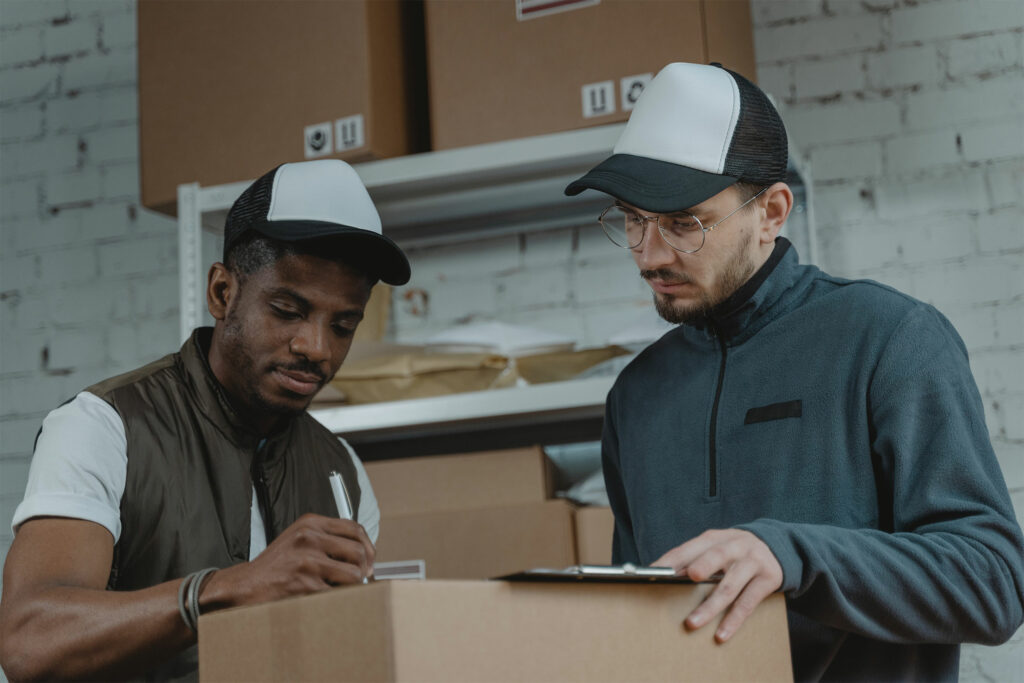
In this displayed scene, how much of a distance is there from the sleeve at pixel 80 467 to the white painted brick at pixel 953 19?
1643mm

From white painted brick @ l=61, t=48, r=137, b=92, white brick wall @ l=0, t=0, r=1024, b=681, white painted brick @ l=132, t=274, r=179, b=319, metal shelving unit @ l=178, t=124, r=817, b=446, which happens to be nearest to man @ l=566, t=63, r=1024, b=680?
metal shelving unit @ l=178, t=124, r=817, b=446

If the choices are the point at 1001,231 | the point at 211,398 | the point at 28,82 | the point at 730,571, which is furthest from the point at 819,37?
the point at 28,82

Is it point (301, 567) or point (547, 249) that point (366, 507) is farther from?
point (547, 249)

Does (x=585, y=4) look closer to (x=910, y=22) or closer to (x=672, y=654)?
(x=910, y=22)

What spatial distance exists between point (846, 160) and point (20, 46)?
6.18ft

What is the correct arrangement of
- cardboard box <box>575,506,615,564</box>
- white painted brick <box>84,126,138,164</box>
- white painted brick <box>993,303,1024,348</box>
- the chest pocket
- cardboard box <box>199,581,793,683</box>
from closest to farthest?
cardboard box <box>199,581,793,683</box>
the chest pocket
cardboard box <box>575,506,615,564</box>
white painted brick <box>993,303,1024,348</box>
white painted brick <box>84,126,138,164</box>

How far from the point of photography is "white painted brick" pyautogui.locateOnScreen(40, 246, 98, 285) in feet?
8.14

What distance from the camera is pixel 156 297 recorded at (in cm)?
243

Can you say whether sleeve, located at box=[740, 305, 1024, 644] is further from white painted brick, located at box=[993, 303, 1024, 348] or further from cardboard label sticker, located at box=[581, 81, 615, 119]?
white painted brick, located at box=[993, 303, 1024, 348]

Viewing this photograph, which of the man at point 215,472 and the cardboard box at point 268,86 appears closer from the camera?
the man at point 215,472

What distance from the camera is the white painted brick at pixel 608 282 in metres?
2.12

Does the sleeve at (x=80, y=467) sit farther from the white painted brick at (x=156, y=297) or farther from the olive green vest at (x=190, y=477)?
the white painted brick at (x=156, y=297)

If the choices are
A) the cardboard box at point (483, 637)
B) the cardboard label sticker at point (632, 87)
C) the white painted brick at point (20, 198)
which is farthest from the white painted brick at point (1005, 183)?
the white painted brick at point (20, 198)

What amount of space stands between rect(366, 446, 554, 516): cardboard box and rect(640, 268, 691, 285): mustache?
2.13ft
